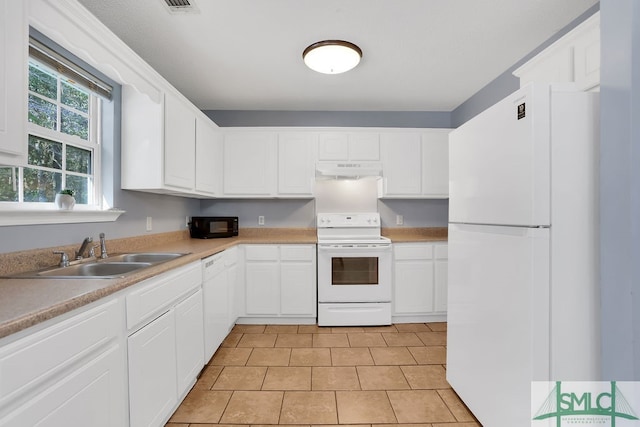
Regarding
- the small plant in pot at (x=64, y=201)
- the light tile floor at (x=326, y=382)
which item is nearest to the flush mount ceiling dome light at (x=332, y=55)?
the small plant in pot at (x=64, y=201)

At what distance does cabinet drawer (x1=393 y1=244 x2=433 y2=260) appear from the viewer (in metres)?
3.09

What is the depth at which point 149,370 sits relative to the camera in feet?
4.60

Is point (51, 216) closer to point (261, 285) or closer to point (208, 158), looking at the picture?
point (208, 158)

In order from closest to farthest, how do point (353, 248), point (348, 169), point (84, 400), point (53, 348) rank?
point (53, 348)
point (84, 400)
point (353, 248)
point (348, 169)

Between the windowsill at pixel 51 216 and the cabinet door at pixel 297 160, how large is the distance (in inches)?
68.6

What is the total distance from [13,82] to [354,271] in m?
2.67

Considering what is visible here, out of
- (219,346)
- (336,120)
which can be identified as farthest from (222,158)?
(219,346)

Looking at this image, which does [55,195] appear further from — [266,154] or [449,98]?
[449,98]

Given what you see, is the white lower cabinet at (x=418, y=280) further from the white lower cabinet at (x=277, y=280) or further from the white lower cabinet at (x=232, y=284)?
the white lower cabinet at (x=232, y=284)

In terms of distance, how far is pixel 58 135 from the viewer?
5.73 feet

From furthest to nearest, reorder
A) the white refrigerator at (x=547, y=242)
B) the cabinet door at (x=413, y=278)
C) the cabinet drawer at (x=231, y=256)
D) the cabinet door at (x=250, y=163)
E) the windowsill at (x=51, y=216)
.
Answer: the cabinet door at (x=250, y=163)
the cabinet door at (x=413, y=278)
the cabinet drawer at (x=231, y=256)
the windowsill at (x=51, y=216)
the white refrigerator at (x=547, y=242)

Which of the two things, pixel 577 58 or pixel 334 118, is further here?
pixel 334 118

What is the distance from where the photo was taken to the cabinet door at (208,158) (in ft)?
9.12

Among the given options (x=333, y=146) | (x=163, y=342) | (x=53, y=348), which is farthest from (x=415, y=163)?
(x=53, y=348)
